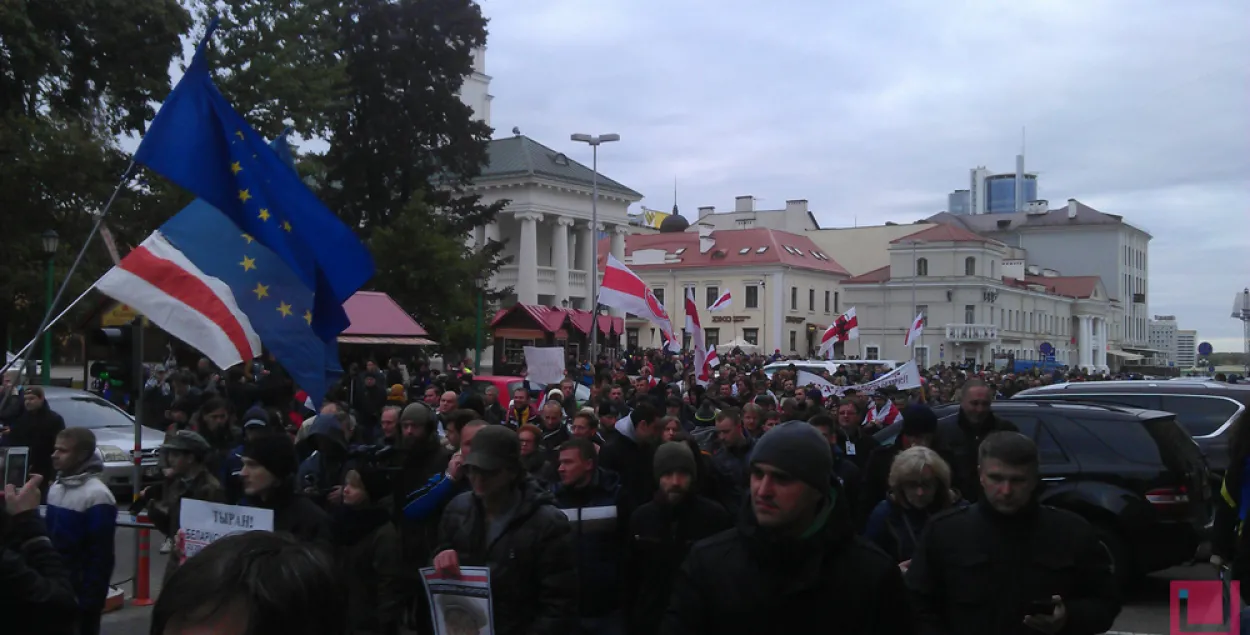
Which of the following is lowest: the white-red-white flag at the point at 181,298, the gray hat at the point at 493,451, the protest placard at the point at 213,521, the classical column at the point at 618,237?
the protest placard at the point at 213,521

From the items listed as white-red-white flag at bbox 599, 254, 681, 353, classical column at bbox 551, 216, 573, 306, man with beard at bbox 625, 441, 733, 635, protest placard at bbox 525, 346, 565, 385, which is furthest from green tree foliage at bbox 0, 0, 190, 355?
classical column at bbox 551, 216, 573, 306

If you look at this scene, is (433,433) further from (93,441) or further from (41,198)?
(41,198)

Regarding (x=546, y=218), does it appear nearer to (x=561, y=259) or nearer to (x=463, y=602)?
(x=561, y=259)

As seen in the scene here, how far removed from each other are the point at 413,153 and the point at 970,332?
Result: 51707 mm

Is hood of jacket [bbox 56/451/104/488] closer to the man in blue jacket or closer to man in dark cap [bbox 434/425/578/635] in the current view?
the man in blue jacket

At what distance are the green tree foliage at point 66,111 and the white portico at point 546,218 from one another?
44271mm

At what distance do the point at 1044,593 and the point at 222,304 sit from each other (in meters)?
6.65

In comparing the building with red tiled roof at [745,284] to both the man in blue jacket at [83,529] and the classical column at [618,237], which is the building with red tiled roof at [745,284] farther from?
the man in blue jacket at [83,529]

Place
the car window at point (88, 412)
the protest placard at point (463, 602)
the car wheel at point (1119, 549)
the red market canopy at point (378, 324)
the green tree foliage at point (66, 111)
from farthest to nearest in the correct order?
the red market canopy at point (378, 324)
the green tree foliage at point (66, 111)
the car window at point (88, 412)
the car wheel at point (1119, 549)
the protest placard at point (463, 602)

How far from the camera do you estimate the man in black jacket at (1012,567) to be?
4012 mm

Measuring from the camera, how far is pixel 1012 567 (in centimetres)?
403

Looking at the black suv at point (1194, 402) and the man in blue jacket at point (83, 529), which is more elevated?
the black suv at point (1194, 402)

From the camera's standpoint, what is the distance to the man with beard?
5.98 meters

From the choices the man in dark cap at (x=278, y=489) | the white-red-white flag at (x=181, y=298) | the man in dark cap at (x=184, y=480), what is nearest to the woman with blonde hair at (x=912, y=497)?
the man in dark cap at (x=278, y=489)
